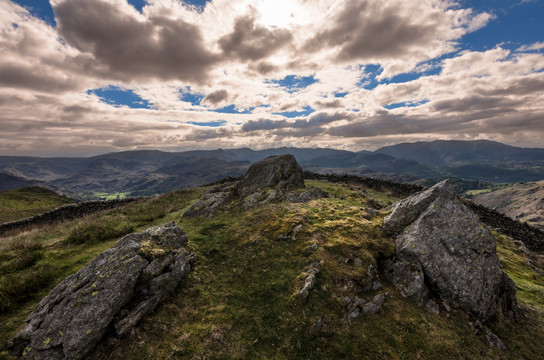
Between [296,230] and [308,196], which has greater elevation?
[308,196]

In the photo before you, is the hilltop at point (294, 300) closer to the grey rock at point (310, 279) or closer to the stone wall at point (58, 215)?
the grey rock at point (310, 279)

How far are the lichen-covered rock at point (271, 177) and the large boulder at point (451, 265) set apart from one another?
15952 mm

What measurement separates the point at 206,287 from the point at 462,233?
15378 mm

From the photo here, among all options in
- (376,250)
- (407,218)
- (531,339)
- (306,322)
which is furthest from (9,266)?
(531,339)

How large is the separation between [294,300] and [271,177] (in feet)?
61.9

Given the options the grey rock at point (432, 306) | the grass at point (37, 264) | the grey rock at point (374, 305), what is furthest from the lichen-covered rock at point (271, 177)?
the grey rock at point (432, 306)

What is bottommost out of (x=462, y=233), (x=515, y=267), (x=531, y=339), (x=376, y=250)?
(x=515, y=267)

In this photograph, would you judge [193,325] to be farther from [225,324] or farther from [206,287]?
[206,287]

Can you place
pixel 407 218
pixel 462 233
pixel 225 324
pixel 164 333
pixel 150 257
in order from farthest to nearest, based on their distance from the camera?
1. pixel 407 218
2. pixel 462 233
3. pixel 150 257
4. pixel 225 324
5. pixel 164 333

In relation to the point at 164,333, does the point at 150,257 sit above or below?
above

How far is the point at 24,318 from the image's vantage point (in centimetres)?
978

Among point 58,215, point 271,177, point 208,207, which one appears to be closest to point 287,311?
point 208,207

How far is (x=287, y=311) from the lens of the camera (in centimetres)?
1070

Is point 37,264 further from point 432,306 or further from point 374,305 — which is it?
point 432,306
